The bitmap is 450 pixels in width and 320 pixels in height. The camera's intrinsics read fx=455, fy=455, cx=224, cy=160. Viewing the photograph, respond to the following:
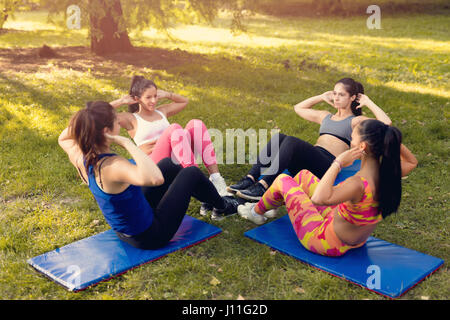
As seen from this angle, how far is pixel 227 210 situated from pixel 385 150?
2.22 meters

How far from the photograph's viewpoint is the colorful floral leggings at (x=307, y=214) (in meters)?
4.12

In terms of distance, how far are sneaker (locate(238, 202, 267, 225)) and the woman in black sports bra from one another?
9.0 inches

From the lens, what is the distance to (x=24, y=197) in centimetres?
588

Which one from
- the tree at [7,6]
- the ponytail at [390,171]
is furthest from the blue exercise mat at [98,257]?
the tree at [7,6]

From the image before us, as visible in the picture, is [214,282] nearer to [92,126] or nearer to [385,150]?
[92,126]

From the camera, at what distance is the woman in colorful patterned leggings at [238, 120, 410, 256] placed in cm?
356

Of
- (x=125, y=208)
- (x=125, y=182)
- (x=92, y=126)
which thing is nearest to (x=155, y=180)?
(x=125, y=182)

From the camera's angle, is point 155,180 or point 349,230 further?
point 349,230

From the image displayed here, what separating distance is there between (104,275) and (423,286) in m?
2.74

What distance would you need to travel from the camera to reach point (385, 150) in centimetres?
354

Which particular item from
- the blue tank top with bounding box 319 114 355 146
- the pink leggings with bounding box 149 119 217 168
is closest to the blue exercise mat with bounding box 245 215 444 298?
the pink leggings with bounding box 149 119 217 168

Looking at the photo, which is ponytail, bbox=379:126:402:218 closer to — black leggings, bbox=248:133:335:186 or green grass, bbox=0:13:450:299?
green grass, bbox=0:13:450:299
